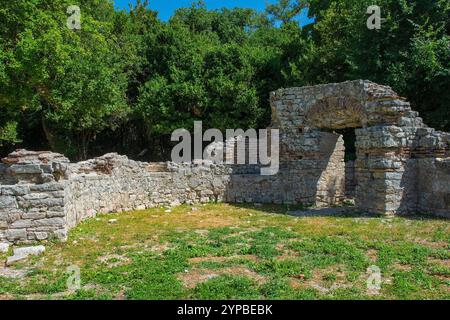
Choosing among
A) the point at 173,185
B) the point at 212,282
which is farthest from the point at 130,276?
the point at 173,185

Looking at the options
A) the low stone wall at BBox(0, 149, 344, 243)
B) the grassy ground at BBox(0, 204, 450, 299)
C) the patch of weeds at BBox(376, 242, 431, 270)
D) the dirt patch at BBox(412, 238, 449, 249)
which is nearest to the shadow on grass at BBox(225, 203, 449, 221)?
the grassy ground at BBox(0, 204, 450, 299)

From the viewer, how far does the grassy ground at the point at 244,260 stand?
520cm

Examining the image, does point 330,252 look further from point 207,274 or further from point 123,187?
point 123,187

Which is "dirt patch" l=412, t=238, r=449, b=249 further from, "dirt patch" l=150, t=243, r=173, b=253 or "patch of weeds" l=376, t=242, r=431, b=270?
"dirt patch" l=150, t=243, r=173, b=253

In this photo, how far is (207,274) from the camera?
19.4ft

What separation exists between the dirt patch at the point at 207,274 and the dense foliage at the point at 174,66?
12600 millimetres

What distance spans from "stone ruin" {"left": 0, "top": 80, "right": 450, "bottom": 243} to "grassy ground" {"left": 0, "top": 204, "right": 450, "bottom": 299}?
0.79 m

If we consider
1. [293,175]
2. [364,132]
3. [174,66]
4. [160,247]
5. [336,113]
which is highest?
[174,66]

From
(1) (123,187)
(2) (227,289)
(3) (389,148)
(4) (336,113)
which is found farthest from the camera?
(4) (336,113)

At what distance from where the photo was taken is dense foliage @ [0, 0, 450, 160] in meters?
15.8

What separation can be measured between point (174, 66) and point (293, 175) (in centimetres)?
1145

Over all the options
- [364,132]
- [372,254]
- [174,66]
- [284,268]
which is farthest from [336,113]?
[174,66]

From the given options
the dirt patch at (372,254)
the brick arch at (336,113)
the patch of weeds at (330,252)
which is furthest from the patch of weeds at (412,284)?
the brick arch at (336,113)

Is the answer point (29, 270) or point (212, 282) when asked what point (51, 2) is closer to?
point (29, 270)
